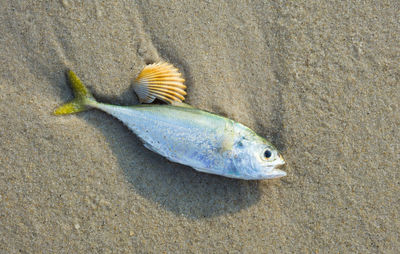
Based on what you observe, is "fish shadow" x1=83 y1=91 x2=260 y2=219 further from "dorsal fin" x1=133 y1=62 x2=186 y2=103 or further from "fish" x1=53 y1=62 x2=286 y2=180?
"dorsal fin" x1=133 y1=62 x2=186 y2=103

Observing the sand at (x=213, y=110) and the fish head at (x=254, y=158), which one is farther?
the sand at (x=213, y=110)

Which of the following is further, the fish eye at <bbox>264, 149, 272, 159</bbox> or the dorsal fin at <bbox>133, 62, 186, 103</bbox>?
the dorsal fin at <bbox>133, 62, 186, 103</bbox>

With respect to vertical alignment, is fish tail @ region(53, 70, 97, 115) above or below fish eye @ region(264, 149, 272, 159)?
above

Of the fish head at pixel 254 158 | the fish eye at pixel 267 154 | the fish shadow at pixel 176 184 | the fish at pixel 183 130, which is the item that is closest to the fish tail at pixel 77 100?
the fish at pixel 183 130

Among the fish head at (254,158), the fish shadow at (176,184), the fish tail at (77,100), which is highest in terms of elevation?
the fish tail at (77,100)

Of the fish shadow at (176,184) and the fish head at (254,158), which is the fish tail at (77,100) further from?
the fish head at (254,158)

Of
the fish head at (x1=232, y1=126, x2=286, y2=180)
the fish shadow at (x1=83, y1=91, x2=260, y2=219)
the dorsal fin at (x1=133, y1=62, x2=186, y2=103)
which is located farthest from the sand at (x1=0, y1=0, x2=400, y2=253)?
the fish head at (x1=232, y1=126, x2=286, y2=180)

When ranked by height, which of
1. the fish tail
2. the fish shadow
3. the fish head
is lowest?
the fish shadow
